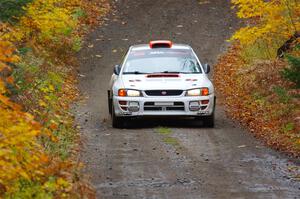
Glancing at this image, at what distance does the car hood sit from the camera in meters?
17.0

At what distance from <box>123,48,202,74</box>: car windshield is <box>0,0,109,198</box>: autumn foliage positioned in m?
1.91

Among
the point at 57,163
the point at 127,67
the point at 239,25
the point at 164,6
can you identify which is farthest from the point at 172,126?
the point at 164,6

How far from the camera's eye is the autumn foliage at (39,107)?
306 inches

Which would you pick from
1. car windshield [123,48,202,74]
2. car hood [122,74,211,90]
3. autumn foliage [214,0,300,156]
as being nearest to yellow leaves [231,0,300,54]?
autumn foliage [214,0,300,156]

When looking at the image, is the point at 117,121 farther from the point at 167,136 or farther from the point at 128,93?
the point at 167,136

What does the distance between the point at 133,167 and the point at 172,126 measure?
4.75 metres

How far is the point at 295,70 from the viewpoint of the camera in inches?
631

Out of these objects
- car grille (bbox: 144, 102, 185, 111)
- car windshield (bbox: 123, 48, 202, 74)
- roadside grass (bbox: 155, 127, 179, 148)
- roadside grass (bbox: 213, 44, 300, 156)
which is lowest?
roadside grass (bbox: 213, 44, 300, 156)

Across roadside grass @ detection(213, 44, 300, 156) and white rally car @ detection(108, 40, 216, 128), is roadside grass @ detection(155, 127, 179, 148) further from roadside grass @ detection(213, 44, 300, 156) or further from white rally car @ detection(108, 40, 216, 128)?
roadside grass @ detection(213, 44, 300, 156)

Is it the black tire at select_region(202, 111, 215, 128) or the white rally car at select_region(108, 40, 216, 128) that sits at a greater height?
the white rally car at select_region(108, 40, 216, 128)

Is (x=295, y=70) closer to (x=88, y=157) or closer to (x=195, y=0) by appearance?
(x=88, y=157)

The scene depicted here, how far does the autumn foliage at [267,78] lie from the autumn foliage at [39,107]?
4172 millimetres

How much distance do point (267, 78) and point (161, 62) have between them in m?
4.99

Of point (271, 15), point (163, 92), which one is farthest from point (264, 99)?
point (163, 92)
